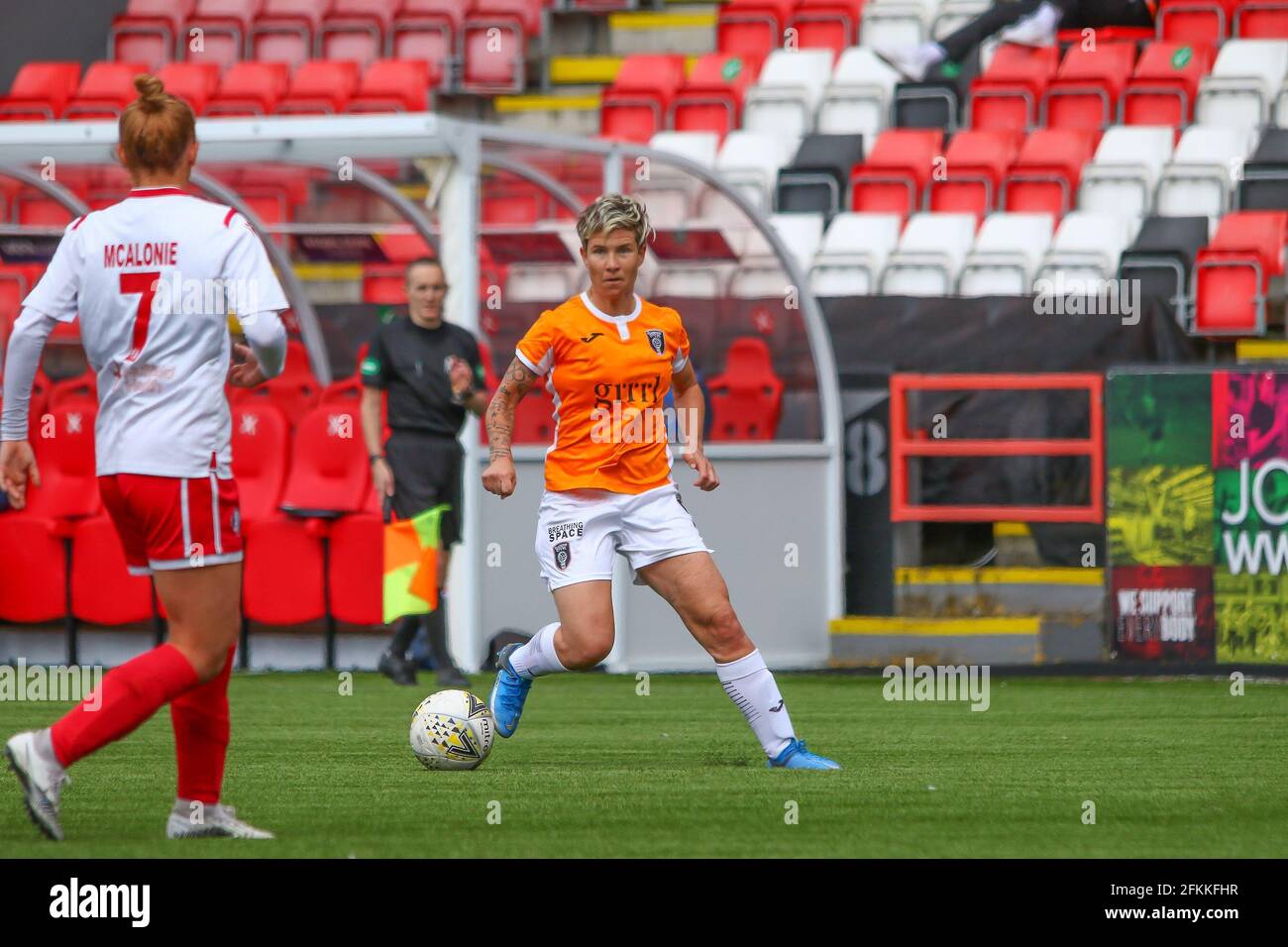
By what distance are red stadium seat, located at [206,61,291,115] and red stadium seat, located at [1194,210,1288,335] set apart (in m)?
9.35

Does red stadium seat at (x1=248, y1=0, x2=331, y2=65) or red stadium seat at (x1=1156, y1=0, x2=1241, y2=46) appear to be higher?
red stadium seat at (x1=248, y1=0, x2=331, y2=65)

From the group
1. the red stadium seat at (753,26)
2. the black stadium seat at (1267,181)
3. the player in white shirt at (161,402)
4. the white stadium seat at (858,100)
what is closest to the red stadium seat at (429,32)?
the red stadium seat at (753,26)

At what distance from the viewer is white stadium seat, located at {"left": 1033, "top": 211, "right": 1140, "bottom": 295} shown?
52.6 ft

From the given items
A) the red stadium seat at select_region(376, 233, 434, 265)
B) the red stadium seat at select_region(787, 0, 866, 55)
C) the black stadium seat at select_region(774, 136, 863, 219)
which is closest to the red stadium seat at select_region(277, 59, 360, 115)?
the red stadium seat at select_region(787, 0, 866, 55)

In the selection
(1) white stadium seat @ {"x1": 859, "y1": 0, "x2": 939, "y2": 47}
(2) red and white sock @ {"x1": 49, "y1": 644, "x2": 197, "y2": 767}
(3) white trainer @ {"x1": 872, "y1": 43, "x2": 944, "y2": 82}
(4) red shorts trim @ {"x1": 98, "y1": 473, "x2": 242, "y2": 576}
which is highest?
(1) white stadium seat @ {"x1": 859, "y1": 0, "x2": 939, "y2": 47}

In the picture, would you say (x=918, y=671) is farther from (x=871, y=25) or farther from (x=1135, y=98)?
(x=871, y=25)

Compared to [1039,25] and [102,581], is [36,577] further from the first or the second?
[1039,25]

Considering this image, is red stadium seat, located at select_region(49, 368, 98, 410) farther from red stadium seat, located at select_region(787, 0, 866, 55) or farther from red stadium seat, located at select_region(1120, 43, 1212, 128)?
red stadium seat, located at select_region(1120, 43, 1212, 128)

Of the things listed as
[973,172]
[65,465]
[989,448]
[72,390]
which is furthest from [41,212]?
[973,172]

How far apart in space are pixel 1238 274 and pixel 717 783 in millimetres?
9206

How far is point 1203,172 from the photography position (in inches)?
669

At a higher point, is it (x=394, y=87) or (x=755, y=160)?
(x=394, y=87)

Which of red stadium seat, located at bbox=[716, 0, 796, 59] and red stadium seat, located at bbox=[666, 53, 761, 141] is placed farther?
red stadium seat, located at bbox=[716, 0, 796, 59]

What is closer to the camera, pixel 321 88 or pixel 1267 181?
pixel 1267 181
